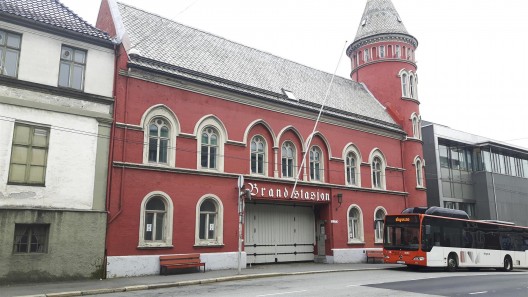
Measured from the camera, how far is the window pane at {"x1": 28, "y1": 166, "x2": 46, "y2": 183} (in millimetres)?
15227

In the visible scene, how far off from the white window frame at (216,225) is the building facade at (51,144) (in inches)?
165

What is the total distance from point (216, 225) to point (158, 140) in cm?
474

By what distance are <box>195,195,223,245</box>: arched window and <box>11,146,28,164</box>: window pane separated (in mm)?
7200

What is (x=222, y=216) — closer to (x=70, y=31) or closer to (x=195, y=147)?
(x=195, y=147)

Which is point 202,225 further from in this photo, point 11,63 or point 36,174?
point 11,63

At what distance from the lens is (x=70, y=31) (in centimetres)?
1672

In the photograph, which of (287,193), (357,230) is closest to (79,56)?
(287,193)

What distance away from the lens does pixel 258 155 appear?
73.3ft

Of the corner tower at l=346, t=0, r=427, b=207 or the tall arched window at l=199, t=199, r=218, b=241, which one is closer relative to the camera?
the tall arched window at l=199, t=199, r=218, b=241

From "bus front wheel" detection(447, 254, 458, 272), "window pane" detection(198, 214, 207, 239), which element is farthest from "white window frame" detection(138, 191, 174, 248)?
"bus front wheel" detection(447, 254, 458, 272)

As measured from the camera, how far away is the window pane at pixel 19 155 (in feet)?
49.2

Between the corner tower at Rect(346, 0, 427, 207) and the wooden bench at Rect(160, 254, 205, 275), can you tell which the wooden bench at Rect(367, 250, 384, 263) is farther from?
the wooden bench at Rect(160, 254, 205, 275)

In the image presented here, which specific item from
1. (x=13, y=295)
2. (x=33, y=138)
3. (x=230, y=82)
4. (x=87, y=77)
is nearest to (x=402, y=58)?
(x=230, y=82)

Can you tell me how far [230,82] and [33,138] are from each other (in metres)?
9.38
